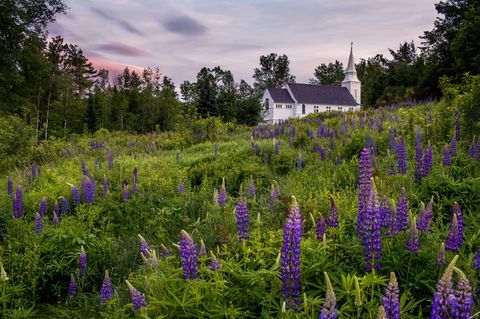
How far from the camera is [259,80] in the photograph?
3809 inches

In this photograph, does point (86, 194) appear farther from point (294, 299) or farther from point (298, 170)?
point (294, 299)

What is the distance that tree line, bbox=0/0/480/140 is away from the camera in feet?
80.9

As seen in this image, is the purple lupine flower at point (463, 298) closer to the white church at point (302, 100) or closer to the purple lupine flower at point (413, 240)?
A: the purple lupine flower at point (413, 240)

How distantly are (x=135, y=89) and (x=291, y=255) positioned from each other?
144ft

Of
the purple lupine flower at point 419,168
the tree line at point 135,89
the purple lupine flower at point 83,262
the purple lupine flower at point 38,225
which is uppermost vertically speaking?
the tree line at point 135,89

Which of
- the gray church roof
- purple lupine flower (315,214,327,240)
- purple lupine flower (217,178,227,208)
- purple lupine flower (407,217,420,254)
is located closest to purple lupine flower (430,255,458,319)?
purple lupine flower (407,217,420,254)

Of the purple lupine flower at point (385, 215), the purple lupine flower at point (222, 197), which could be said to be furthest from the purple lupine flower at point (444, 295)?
the purple lupine flower at point (222, 197)

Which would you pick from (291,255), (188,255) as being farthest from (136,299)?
(291,255)

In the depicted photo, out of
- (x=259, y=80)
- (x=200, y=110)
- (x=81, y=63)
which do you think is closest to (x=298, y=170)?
(x=200, y=110)

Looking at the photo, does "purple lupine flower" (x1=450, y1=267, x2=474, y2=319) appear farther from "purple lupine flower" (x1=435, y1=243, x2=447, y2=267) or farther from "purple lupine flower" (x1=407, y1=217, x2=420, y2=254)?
"purple lupine flower" (x1=407, y1=217, x2=420, y2=254)

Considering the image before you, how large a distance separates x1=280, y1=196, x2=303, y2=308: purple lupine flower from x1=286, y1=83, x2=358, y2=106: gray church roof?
6225 cm

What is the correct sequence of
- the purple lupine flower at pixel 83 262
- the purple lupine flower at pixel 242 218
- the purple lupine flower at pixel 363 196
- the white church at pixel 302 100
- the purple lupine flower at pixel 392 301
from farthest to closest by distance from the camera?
1. the white church at pixel 302 100
2. the purple lupine flower at pixel 83 262
3. the purple lupine flower at pixel 242 218
4. the purple lupine flower at pixel 363 196
5. the purple lupine flower at pixel 392 301

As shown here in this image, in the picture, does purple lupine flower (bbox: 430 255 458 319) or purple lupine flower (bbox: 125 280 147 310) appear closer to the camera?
purple lupine flower (bbox: 430 255 458 319)

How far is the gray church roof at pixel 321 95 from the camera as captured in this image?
6372 cm
